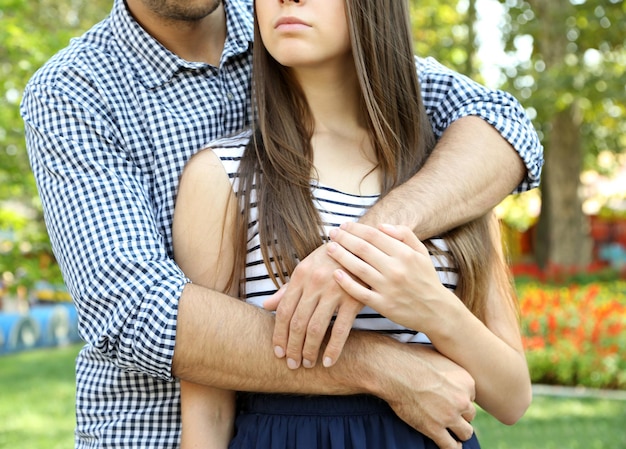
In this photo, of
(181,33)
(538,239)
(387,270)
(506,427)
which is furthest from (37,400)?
(538,239)

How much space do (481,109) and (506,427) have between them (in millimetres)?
4824

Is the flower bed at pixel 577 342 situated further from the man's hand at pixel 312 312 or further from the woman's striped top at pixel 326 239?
the man's hand at pixel 312 312

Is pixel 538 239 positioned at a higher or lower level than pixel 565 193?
lower

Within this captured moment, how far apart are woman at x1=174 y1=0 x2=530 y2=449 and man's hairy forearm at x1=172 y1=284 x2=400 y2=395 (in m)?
0.11

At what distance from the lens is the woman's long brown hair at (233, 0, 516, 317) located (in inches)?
83.0

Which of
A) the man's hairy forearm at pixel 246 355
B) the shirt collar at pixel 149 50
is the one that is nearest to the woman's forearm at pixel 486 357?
the man's hairy forearm at pixel 246 355

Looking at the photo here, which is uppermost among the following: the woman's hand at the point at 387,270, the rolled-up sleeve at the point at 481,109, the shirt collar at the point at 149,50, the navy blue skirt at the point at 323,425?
the shirt collar at the point at 149,50

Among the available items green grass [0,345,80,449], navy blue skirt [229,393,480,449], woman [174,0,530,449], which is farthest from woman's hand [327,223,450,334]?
green grass [0,345,80,449]

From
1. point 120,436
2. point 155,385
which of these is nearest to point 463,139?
point 155,385

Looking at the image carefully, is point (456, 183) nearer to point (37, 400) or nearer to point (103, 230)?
point (103, 230)

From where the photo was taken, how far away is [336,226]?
7.06 feet

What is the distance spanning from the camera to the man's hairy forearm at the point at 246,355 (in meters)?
1.92

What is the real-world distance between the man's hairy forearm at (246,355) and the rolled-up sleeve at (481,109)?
70 cm

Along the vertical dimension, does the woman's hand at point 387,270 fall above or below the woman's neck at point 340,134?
below
